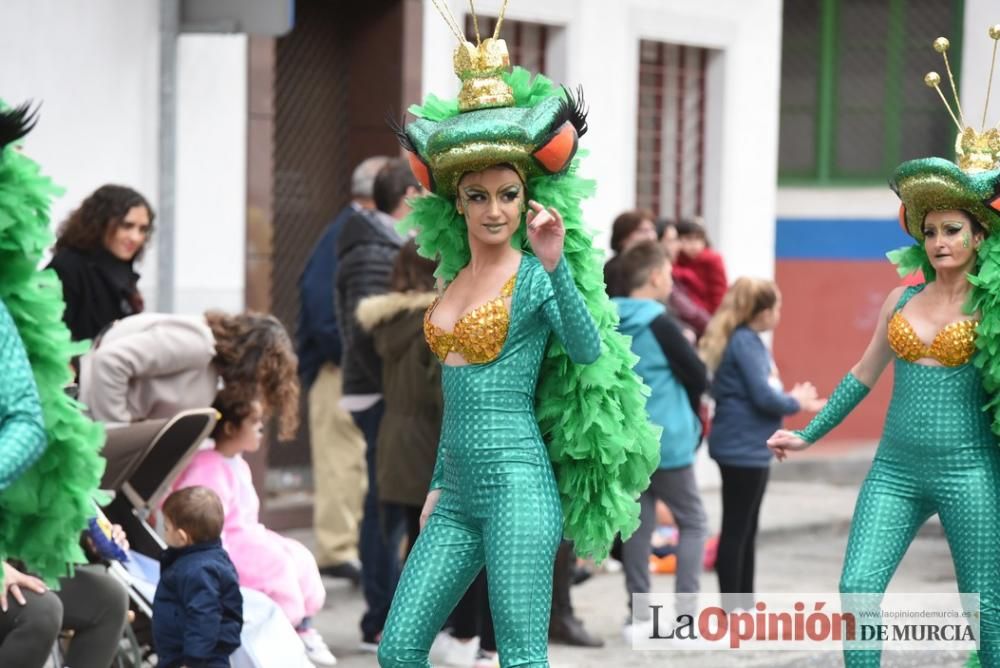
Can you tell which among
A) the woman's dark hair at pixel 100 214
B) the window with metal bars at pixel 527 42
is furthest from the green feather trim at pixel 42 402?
the window with metal bars at pixel 527 42

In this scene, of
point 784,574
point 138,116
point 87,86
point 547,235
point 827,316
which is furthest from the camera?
point 827,316

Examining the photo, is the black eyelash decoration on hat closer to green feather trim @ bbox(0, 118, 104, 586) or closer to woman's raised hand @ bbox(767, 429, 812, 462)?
green feather trim @ bbox(0, 118, 104, 586)

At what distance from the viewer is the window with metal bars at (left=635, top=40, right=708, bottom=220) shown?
1473 centimetres

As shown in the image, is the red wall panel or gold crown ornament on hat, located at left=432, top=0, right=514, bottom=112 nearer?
gold crown ornament on hat, located at left=432, top=0, right=514, bottom=112

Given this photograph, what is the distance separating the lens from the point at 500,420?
5.79 m

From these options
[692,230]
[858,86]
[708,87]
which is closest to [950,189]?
[692,230]

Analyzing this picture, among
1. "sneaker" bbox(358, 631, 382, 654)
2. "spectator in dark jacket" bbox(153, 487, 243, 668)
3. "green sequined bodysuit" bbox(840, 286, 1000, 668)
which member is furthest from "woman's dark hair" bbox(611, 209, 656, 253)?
"spectator in dark jacket" bbox(153, 487, 243, 668)

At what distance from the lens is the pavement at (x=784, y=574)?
8.88 metres

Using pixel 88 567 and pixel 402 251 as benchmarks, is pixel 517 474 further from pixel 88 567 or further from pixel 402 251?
pixel 402 251

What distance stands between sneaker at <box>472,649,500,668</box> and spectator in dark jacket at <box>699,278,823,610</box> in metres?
1.40

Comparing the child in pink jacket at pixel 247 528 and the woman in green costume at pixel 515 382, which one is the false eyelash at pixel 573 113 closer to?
the woman in green costume at pixel 515 382

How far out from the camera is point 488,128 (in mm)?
5852

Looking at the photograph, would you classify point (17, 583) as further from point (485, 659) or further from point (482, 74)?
point (485, 659)

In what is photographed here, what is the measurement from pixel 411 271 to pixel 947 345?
8.29 feet
